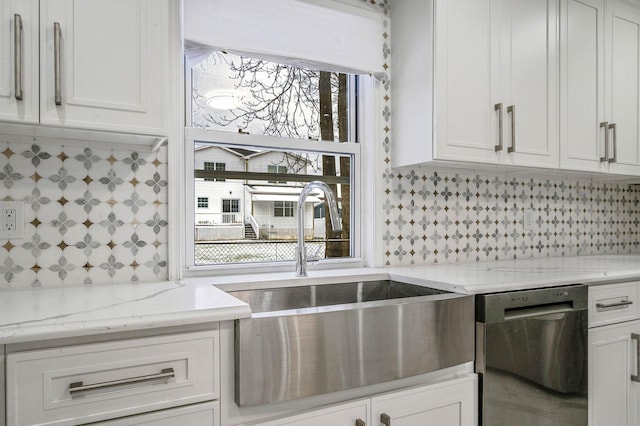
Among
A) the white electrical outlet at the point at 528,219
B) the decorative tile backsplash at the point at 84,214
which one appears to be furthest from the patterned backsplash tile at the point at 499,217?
the decorative tile backsplash at the point at 84,214

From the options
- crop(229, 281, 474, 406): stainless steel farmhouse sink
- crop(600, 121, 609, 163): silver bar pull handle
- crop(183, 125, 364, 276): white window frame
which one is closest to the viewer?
crop(229, 281, 474, 406): stainless steel farmhouse sink

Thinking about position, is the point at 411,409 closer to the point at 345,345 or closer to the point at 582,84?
the point at 345,345

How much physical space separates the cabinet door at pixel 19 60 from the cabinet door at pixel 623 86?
2626mm

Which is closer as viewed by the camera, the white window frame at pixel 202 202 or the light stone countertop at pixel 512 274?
the light stone countertop at pixel 512 274

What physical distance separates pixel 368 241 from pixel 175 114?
1040 millimetres

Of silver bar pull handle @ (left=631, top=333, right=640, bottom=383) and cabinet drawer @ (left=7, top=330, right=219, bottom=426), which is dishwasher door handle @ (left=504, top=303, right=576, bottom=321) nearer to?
silver bar pull handle @ (left=631, top=333, right=640, bottom=383)

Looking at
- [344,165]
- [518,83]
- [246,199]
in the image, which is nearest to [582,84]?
[518,83]

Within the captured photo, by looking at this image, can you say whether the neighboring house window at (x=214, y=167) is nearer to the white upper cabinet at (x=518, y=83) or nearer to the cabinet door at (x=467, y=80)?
the white upper cabinet at (x=518, y=83)

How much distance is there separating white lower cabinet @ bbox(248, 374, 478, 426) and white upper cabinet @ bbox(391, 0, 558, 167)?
0.92m

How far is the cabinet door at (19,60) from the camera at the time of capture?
1.14 meters

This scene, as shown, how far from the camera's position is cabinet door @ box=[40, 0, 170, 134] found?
120cm

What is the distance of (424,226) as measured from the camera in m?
2.21

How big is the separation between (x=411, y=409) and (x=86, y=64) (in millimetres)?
1420

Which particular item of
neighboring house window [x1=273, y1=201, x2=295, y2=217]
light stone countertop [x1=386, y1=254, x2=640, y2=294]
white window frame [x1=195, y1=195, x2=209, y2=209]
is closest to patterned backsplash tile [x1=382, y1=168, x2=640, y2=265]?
light stone countertop [x1=386, y1=254, x2=640, y2=294]
